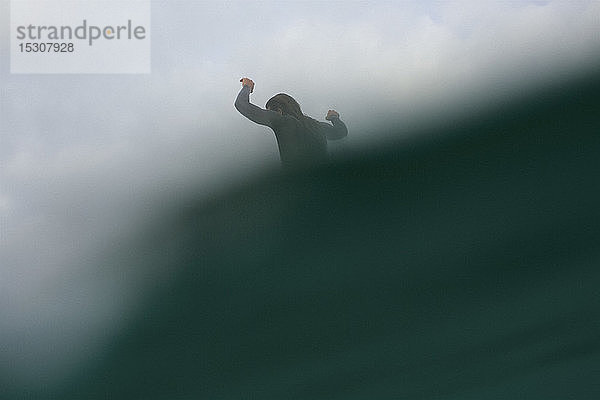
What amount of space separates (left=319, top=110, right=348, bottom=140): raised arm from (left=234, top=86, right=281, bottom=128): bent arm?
0.42 feet

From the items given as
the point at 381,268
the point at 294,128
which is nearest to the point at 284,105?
the point at 294,128

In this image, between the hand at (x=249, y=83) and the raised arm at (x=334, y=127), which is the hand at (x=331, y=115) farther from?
the hand at (x=249, y=83)

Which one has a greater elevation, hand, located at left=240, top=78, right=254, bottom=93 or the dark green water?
hand, located at left=240, top=78, right=254, bottom=93

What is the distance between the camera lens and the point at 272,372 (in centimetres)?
135

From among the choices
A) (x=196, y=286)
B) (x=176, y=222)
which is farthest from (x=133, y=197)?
(x=196, y=286)

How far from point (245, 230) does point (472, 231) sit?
545 mm

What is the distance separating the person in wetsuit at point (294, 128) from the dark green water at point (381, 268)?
5 cm

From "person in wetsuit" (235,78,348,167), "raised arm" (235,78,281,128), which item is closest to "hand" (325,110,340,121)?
"person in wetsuit" (235,78,348,167)

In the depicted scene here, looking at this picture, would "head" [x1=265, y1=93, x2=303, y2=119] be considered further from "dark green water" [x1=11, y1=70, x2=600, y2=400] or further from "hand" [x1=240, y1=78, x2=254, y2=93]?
"dark green water" [x1=11, y1=70, x2=600, y2=400]

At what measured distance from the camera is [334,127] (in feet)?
4.98

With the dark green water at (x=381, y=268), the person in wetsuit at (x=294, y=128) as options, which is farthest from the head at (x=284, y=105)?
the dark green water at (x=381, y=268)

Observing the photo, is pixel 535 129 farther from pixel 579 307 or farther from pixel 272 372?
pixel 272 372

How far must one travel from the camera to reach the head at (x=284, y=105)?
154 cm

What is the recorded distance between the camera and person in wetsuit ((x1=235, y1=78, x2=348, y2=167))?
1.50 meters
